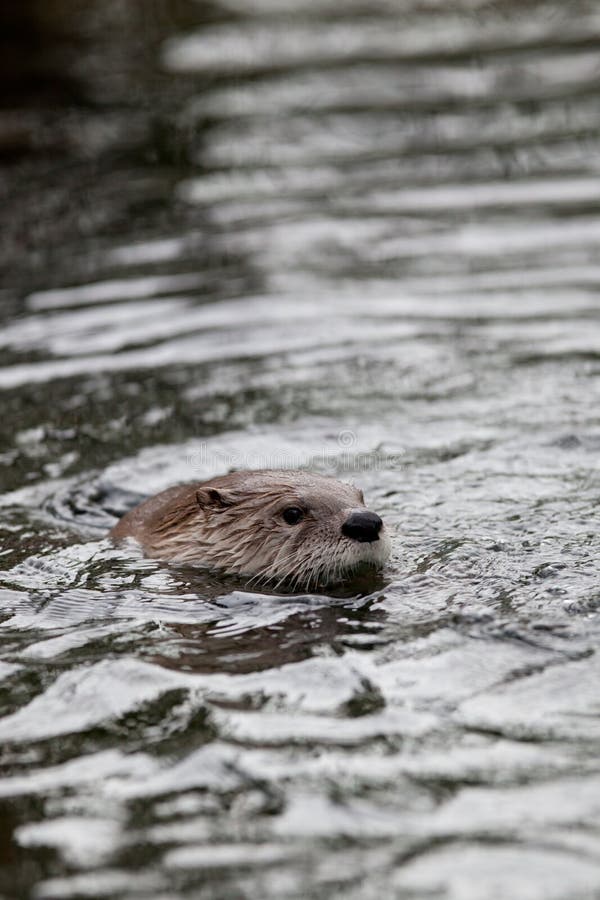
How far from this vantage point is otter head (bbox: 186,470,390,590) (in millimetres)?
5629

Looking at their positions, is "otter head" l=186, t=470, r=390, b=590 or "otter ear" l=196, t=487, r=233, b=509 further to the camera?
"otter ear" l=196, t=487, r=233, b=509

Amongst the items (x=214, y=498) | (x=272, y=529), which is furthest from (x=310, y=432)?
(x=272, y=529)

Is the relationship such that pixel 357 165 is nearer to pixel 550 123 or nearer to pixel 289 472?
pixel 550 123

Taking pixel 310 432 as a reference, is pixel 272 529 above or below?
above

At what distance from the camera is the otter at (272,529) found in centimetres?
564

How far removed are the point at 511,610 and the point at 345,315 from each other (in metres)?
4.80

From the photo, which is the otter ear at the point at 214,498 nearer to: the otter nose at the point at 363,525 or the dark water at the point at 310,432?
the dark water at the point at 310,432

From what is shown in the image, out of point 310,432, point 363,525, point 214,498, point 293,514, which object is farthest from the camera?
point 310,432

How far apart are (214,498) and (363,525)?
32.2 inches

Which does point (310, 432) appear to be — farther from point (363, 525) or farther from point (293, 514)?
point (363, 525)

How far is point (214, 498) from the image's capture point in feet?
20.0

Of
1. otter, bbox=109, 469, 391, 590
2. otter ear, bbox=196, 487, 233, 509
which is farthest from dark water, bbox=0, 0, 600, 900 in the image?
otter ear, bbox=196, 487, 233, 509

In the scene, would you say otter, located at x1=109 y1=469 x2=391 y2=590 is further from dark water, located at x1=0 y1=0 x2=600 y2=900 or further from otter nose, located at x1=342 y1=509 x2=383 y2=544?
dark water, located at x1=0 y1=0 x2=600 y2=900

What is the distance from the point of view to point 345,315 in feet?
31.9
